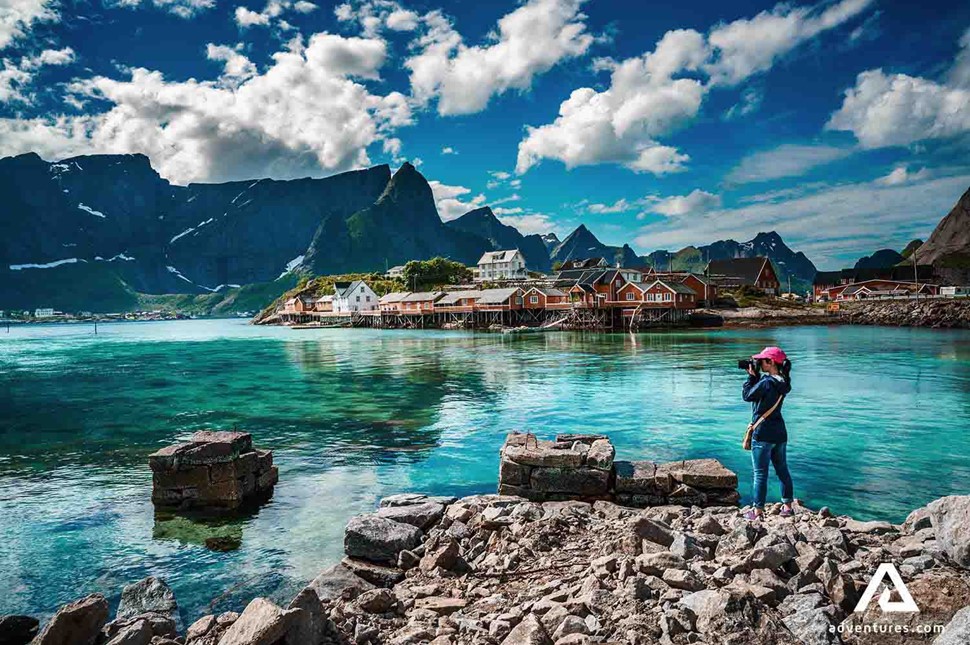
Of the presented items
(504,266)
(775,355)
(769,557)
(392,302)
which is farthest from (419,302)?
(769,557)

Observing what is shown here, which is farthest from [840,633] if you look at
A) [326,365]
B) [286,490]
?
[326,365]

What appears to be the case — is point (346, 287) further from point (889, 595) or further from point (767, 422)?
point (889, 595)

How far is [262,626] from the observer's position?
16.8 feet

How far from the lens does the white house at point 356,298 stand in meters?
137

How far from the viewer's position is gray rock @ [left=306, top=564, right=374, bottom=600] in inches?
280

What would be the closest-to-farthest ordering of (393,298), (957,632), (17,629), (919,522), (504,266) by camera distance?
(957,632)
(17,629)
(919,522)
(393,298)
(504,266)

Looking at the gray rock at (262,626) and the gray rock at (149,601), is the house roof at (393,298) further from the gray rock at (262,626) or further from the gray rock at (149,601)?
the gray rock at (262,626)

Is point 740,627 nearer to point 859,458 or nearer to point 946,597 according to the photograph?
point 946,597

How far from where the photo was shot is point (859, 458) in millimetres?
15445

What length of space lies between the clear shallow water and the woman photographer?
397cm

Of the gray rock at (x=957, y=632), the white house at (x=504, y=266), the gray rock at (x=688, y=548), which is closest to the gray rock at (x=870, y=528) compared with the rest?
the gray rock at (x=688, y=548)

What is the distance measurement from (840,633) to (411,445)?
14196 mm

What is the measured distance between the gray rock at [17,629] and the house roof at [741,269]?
12605 centimetres

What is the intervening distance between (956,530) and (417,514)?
7.65 metres
